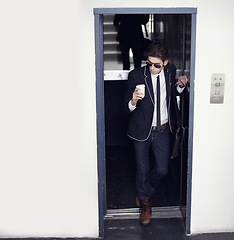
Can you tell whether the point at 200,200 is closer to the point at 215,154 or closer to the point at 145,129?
the point at 215,154

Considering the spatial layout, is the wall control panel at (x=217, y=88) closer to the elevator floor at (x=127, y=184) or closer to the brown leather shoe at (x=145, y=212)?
the brown leather shoe at (x=145, y=212)

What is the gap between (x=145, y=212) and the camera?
440 centimetres

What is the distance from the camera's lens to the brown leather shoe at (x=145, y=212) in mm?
4367

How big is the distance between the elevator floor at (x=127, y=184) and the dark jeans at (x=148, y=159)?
43 centimetres

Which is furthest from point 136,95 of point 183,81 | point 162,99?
point 183,81

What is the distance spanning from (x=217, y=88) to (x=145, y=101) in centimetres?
72

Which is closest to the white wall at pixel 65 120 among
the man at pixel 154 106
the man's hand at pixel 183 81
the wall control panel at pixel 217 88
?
the wall control panel at pixel 217 88

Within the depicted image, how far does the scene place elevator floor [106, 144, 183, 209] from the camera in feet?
15.8

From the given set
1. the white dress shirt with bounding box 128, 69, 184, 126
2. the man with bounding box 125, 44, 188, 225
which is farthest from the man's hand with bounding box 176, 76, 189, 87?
the white dress shirt with bounding box 128, 69, 184, 126

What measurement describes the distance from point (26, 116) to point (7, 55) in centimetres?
59

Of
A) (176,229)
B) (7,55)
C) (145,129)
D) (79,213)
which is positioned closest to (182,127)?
(145,129)

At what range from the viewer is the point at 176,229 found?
4.27 m

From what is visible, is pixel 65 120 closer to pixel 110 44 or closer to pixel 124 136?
pixel 124 136

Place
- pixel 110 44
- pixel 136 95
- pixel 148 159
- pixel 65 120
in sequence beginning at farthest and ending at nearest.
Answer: pixel 110 44 < pixel 148 159 < pixel 65 120 < pixel 136 95
